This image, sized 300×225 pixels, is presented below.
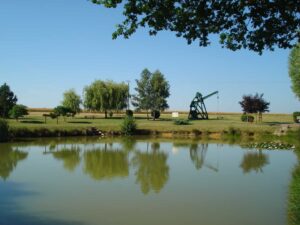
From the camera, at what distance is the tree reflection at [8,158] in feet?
55.6

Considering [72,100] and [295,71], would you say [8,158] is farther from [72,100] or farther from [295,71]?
[72,100]

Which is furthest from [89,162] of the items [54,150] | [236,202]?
[236,202]

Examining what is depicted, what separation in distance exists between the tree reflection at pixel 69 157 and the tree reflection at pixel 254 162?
25.1 feet

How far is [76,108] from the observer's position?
61.0 metres

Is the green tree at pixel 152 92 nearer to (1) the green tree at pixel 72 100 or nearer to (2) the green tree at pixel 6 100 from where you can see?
(1) the green tree at pixel 72 100

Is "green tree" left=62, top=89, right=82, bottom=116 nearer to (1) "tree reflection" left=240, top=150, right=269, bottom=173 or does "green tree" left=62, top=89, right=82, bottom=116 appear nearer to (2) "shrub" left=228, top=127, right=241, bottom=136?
(2) "shrub" left=228, top=127, right=241, bottom=136

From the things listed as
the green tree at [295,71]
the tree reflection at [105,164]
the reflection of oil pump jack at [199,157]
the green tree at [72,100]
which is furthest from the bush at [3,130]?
the green tree at [72,100]

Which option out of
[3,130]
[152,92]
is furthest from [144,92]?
[3,130]

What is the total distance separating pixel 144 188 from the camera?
525 inches

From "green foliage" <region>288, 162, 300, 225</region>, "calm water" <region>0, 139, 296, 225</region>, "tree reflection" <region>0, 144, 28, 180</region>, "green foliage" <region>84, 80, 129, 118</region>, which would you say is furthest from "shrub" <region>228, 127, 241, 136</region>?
"green foliage" <region>288, 162, 300, 225</region>

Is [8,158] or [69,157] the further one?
[69,157]

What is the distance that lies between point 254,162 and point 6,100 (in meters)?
37.6

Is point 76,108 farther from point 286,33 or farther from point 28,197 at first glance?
point 286,33

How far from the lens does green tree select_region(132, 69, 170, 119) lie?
6311 centimetres
